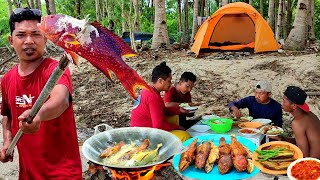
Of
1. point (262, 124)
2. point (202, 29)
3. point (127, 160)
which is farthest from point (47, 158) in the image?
point (202, 29)

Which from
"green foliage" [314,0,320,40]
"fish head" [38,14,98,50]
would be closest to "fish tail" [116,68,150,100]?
"fish head" [38,14,98,50]

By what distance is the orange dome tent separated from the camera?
12172 millimetres

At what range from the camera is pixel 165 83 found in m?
4.59

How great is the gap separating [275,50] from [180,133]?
8.34 m

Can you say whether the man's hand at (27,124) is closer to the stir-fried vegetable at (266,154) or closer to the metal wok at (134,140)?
the metal wok at (134,140)

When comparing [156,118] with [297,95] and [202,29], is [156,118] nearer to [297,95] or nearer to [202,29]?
[297,95]

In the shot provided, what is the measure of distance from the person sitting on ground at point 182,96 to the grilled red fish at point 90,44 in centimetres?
389

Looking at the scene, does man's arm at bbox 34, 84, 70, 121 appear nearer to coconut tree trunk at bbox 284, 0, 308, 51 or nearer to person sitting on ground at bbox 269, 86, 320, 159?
person sitting on ground at bbox 269, 86, 320, 159

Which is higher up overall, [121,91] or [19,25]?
[19,25]

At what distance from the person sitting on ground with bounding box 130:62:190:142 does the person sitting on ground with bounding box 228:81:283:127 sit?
4.31 ft

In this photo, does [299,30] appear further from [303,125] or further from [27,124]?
[27,124]

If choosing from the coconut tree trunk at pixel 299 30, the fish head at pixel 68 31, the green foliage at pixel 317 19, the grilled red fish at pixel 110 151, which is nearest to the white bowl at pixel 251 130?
the grilled red fish at pixel 110 151

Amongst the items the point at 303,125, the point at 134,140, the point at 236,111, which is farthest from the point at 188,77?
the point at 134,140

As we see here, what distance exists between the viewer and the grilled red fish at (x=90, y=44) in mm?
1321
